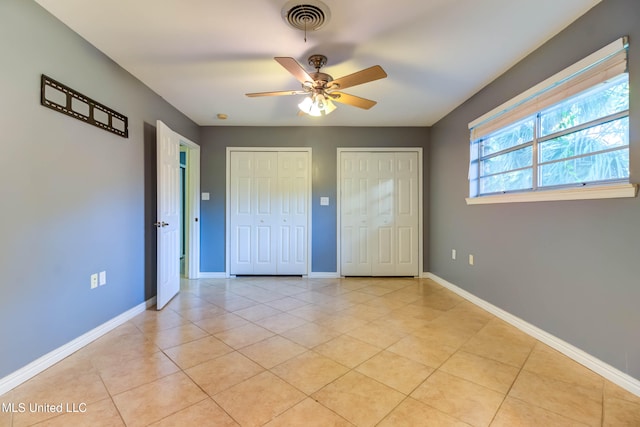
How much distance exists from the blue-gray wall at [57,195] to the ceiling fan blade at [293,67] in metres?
1.56

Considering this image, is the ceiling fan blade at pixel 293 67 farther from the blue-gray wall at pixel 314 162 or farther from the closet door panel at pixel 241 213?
the closet door panel at pixel 241 213

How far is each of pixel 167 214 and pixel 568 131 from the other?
376 centimetres

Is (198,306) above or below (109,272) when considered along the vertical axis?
below

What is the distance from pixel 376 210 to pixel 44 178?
3.73 metres

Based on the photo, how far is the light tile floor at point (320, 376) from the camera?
143 cm

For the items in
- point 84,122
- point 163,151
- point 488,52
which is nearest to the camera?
point 84,122

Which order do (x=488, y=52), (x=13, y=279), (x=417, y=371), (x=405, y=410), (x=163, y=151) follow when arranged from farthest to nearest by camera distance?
(x=163, y=151) < (x=488, y=52) < (x=417, y=371) < (x=13, y=279) < (x=405, y=410)

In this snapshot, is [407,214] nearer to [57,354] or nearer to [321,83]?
[321,83]

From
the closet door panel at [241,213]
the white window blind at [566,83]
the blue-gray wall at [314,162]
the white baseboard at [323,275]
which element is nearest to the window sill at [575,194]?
the white window blind at [566,83]

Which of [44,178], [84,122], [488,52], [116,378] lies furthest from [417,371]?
[84,122]

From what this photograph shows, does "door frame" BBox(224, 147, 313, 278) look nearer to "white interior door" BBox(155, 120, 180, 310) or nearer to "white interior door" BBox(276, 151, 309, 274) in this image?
"white interior door" BBox(276, 151, 309, 274)

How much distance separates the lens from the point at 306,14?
72.6 inches

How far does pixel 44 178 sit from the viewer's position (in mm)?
1867

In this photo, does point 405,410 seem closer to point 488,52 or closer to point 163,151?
point 488,52
